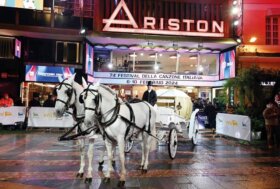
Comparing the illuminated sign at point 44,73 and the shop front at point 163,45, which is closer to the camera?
the illuminated sign at point 44,73

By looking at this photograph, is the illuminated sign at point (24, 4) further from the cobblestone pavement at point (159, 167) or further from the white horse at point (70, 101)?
the white horse at point (70, 101)

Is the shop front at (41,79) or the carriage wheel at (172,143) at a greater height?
the shop front at (41,79)

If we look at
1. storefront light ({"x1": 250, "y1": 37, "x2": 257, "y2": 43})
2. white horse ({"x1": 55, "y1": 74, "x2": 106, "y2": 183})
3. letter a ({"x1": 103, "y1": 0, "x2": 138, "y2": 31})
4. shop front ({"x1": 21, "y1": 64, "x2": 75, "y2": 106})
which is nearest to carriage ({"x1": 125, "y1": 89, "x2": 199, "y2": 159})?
white horse ({"x1": 55, "y1": 74, "x2": 106, "y2": 183})

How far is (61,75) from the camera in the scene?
71.5 feet

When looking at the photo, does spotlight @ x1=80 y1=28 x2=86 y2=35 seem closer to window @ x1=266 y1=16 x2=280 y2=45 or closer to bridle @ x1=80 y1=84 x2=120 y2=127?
window @ x1=266 y1=16 x2=280 y2=45

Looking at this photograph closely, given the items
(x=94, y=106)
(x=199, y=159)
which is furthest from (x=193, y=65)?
(x=94, y=106)

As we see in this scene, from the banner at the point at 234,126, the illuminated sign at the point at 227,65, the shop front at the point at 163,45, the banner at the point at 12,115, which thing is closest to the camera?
the banner at the point at 234,126

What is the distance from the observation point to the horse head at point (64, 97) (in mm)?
7336

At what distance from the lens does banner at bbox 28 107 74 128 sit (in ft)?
59.0

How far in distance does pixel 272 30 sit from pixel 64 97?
71.0 ft

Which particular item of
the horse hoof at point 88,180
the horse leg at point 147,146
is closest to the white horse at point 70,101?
the horse hoof at point 88,180

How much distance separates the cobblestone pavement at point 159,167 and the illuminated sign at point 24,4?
11.0 metres

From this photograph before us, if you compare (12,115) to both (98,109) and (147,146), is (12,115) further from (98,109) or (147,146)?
(98,109)

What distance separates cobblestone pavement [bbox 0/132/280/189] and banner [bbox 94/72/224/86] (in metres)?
10.7
